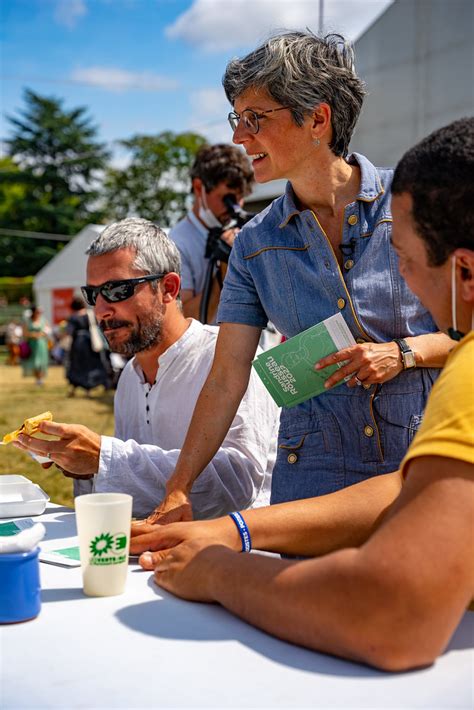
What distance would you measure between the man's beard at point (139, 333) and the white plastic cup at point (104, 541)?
3.68 ft

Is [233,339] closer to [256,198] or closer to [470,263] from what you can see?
[470,263]

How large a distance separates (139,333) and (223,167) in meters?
1.67

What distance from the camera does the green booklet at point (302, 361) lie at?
5.89ft

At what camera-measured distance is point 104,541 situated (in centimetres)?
136

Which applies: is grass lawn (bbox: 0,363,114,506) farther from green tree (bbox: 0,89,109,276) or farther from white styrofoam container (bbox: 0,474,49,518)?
green tree (bbox: 0,89,109,276)

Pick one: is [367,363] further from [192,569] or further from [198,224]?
[198,224]

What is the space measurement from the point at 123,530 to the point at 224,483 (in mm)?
841

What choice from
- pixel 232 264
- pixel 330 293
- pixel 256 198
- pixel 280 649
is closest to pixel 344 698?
pixel 280 649

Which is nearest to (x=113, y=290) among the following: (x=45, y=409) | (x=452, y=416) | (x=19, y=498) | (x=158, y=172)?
Result: (x=19, y=498)

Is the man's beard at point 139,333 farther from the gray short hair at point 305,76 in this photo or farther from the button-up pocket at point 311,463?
the gray short hair at point 305,76

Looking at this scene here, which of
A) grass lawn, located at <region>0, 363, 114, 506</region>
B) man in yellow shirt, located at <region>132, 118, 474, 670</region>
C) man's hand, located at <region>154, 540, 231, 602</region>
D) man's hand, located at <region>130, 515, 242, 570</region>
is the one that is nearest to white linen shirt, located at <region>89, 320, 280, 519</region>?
man's hand, located at <region>130, 515, 242, 570</region>

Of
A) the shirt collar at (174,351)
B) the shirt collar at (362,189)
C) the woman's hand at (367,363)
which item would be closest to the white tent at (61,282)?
the shirt collar at (174,351)

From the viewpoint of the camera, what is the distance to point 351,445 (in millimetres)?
1998

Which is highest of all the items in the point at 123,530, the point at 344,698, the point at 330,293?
the point at 330,293
